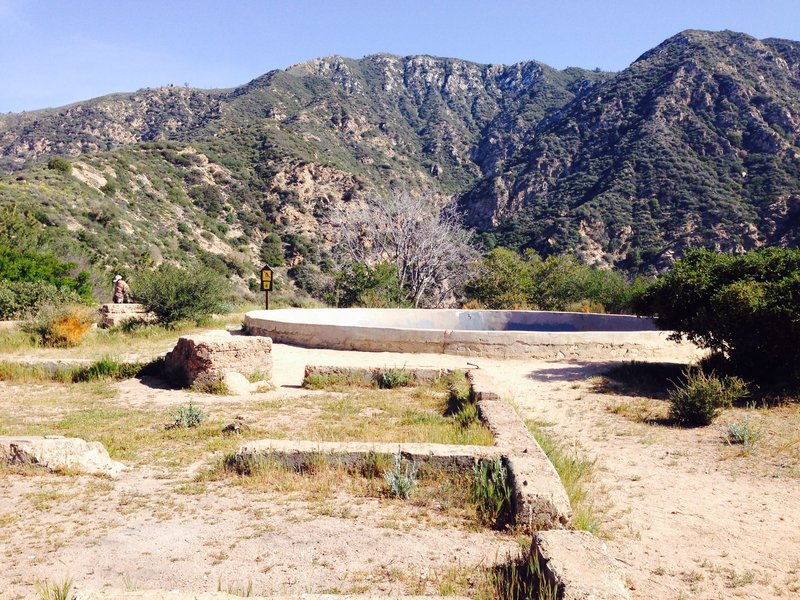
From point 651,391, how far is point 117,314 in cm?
1212

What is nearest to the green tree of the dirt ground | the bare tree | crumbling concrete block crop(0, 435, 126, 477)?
the bare tree

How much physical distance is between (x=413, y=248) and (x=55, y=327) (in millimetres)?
16264

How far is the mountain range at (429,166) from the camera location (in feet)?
104

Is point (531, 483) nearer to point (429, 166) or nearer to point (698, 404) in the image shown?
point (698, 404)

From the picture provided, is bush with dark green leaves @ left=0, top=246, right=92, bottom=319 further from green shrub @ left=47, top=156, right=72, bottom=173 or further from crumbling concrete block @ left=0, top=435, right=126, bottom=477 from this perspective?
green shrub @ left=47, top=156, right=72, bottom=173

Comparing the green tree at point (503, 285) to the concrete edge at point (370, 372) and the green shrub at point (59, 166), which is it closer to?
the concrete edge at point (370, 372)

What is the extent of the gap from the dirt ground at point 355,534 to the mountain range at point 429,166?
69.5 ft

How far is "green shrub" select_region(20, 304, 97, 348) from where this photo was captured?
1130 cm

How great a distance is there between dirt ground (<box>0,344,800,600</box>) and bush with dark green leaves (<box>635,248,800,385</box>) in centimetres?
306

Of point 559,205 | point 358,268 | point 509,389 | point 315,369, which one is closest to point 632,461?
point 509,389

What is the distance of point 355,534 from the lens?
11.3 ft

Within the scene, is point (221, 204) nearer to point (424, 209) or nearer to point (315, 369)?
point (424, 209)

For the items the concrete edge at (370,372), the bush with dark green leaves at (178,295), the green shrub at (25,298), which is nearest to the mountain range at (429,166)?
the green shrub at (25,298)

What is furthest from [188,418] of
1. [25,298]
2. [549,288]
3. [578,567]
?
[549,288]
